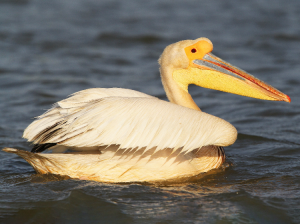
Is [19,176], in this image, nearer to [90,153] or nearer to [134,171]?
[90,153]

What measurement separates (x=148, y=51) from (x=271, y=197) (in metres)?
7.12

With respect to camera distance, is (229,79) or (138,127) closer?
(138,127)

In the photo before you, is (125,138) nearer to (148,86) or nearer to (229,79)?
(229,79)

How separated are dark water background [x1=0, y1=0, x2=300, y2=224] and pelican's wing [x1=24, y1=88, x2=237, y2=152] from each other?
16.4 inches

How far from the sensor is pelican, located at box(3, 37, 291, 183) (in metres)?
3.37

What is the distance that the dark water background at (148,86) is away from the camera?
10.6 ft

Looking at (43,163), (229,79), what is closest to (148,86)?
(229,79)

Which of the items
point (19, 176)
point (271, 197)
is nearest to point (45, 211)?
point (19, 176)

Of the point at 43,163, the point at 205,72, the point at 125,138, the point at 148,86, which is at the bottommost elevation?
the point at 43,163

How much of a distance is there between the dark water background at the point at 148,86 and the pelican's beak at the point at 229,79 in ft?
2.44

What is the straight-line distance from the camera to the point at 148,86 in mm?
7707

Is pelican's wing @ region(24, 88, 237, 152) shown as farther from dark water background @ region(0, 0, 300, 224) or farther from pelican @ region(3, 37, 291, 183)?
dark water background @ region(0, 0, 300, 224)

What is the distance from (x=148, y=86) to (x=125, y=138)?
14.5 feet

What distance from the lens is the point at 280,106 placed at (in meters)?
6.45
